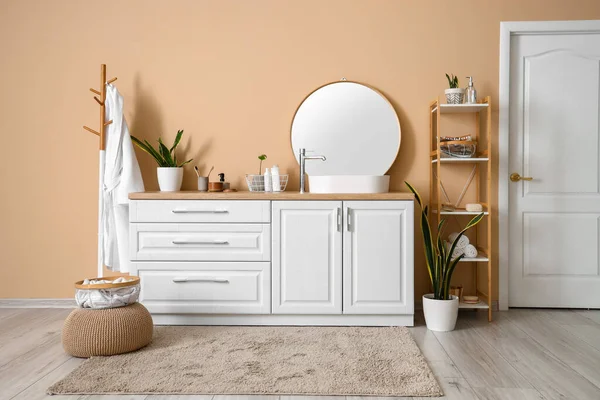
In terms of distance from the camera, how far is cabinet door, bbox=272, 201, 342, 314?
3293 mm

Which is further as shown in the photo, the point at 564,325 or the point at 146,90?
the point at 146,90

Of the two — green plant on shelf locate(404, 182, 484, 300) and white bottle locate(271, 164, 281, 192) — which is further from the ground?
white bottle locate(271, 164, 281, 192)

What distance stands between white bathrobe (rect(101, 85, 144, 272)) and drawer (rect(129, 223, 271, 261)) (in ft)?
1.06

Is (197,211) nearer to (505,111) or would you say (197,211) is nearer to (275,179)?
(275,179)

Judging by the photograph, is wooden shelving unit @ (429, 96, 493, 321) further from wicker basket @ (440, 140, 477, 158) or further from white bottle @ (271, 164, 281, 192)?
white bottle @ (271, 164, 281, 192)

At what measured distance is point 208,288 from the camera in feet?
10.9

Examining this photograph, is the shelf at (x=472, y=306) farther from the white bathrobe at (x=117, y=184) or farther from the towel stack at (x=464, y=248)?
the white bathrobe at (x=117, y=184)

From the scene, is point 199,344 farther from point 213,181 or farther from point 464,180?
point 464,180

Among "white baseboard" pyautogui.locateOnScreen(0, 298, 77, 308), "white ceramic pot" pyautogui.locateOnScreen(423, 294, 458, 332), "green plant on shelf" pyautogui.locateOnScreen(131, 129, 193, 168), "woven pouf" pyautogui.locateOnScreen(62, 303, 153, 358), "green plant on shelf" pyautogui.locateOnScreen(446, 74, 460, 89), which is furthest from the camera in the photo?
"white baseboard" pyautogui.locateOnScreen(0, 298, 77, 308)

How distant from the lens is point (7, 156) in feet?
12.7

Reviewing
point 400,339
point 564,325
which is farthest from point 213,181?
point 564,325

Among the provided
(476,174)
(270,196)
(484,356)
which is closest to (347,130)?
(270,196)

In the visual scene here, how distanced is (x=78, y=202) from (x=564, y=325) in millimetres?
3298

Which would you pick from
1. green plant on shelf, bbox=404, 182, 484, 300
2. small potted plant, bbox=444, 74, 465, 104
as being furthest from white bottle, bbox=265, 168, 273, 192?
small potted plant, bbox=444, 74, 465, 104
